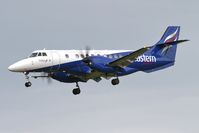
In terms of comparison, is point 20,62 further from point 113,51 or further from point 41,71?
point 113,51

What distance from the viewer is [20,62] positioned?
63219 mm

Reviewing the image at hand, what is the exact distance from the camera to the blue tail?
230 ft

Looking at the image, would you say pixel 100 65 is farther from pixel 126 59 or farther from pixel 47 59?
pixel 47 59

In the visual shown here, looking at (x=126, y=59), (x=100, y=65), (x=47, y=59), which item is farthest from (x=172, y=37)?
(x=47, y=59)

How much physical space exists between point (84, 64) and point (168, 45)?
8581 millimetres

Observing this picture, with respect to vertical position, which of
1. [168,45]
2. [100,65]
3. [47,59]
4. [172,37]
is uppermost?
[172,37]

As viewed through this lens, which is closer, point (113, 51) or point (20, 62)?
point (20, 62)

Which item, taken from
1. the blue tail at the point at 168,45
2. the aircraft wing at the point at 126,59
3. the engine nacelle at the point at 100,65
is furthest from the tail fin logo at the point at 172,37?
the engine nacelle at the point at 100,65

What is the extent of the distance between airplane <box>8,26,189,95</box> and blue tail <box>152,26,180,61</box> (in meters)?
0.68

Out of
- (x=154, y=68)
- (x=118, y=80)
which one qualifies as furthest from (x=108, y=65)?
(x=154, y=68)

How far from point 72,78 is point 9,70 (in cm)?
656

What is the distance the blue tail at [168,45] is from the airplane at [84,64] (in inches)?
26.8

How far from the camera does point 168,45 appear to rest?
227ft

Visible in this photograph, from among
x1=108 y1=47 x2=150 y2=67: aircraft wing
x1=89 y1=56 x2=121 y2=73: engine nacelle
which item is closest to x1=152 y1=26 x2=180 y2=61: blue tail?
x1=108 y1=47 x2=150 y2=67: aircraft wing
